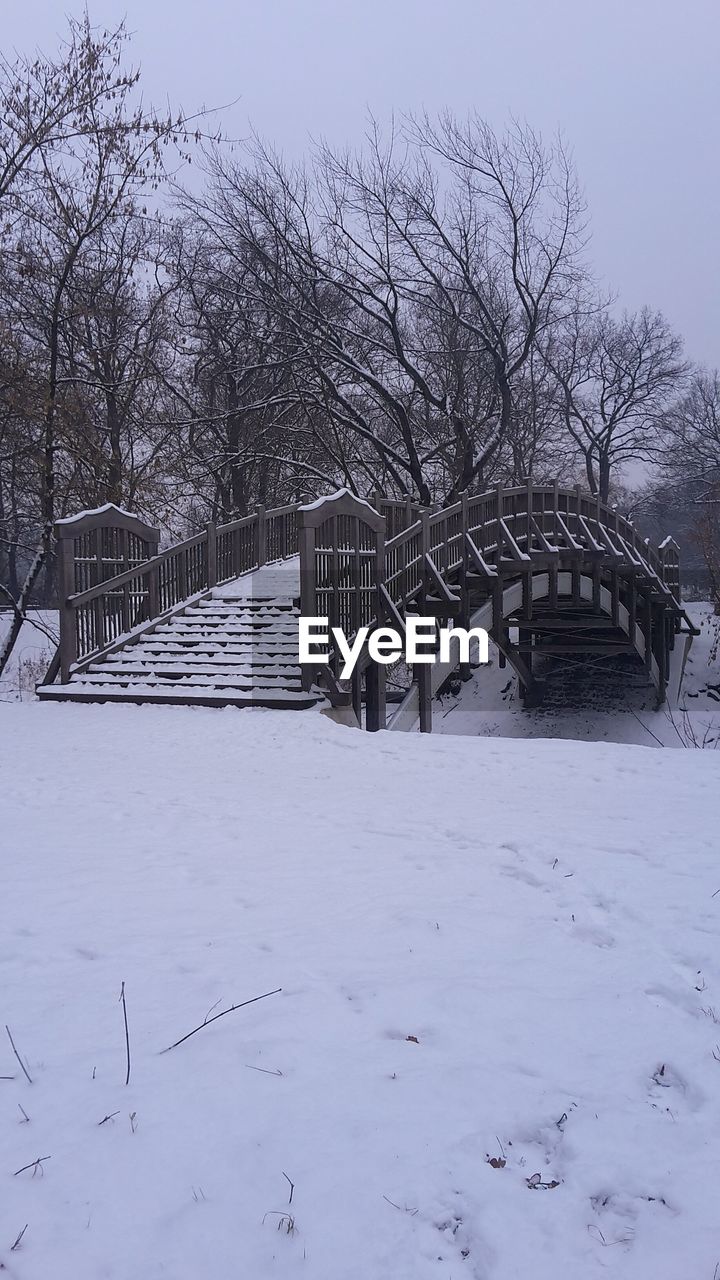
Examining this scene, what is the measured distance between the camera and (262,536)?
1995cm

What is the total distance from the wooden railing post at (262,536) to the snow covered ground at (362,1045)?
13243 mm

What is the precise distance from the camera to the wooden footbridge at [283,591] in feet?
45.7

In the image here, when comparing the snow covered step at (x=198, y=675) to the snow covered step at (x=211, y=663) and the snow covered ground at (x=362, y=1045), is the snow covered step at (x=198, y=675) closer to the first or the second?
the snow covered step at (x=211, y=663)

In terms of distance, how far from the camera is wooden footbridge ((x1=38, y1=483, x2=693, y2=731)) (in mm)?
13922

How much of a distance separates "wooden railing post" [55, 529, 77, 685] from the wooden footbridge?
2 centimetres

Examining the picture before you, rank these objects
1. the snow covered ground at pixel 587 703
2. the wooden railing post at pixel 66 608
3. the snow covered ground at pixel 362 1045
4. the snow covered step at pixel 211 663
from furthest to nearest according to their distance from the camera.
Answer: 1. the snow covered ground at pixel 587 703
2. the wooden railing post at pixel 66 608
3. the snow covered step at pixel 211 663
4. the snow covered ground at pixel 362 1045

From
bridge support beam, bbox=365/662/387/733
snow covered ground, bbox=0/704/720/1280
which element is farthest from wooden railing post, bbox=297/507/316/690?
snow covered ground, bbox=0/704/720/1280

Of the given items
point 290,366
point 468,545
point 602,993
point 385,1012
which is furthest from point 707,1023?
point 290,366

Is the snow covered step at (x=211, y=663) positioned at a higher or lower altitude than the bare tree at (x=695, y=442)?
lower

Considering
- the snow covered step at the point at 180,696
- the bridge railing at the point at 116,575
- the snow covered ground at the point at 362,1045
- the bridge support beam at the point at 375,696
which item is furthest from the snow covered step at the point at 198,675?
the snow covered ground at the point at 362,1045

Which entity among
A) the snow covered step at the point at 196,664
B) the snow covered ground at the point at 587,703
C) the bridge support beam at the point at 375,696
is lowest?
the snow covered ground at the point at 587,703

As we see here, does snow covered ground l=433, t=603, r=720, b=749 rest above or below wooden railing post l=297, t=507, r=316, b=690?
below

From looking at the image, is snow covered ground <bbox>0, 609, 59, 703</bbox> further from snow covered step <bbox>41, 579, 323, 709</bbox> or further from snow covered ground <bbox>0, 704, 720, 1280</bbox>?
snow covered ground <bbox>0, 704, 720, 1280</bbox>

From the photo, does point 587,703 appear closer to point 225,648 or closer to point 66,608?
point 225,648
